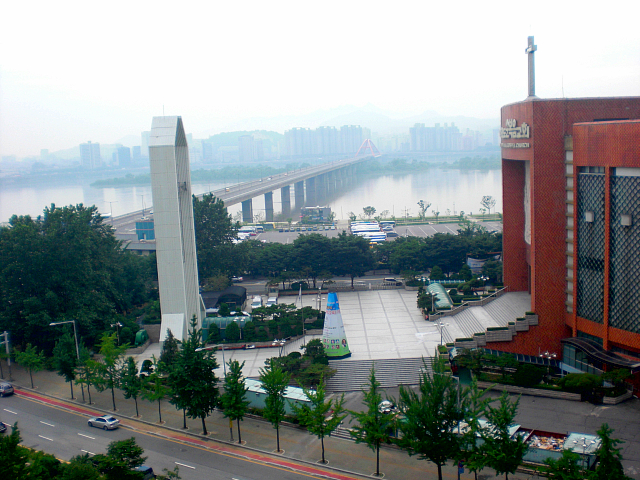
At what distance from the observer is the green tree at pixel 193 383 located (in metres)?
16.8

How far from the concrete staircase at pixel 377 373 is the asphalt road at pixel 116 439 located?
5436 millimetres

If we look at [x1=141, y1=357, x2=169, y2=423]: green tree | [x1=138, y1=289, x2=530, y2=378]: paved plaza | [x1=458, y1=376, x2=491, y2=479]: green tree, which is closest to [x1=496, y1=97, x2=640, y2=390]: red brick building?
[x1=138, y1=289, x2=530, y2=378]: paved plaza

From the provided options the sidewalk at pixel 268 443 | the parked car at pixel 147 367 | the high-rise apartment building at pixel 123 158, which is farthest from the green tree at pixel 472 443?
the high-rise apartment building at pixel 123 158

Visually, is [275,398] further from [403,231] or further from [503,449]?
[403,231]

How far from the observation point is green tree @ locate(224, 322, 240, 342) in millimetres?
24712

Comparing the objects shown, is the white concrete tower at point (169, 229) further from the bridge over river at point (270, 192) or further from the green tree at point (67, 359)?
the bridge over river at point (270, 192)

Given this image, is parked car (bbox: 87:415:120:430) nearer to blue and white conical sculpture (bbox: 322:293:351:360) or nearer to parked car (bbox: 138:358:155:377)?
parked car (bbox: 138:358:155:377)

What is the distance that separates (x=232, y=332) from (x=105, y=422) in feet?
24.7

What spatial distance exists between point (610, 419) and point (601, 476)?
20.9 feet

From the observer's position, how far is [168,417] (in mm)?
18578

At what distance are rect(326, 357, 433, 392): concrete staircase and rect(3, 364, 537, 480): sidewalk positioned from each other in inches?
132

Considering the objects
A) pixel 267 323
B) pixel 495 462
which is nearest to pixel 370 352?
pixel 267 323

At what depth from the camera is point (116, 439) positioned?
17.0m

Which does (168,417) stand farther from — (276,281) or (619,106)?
(619,106)
